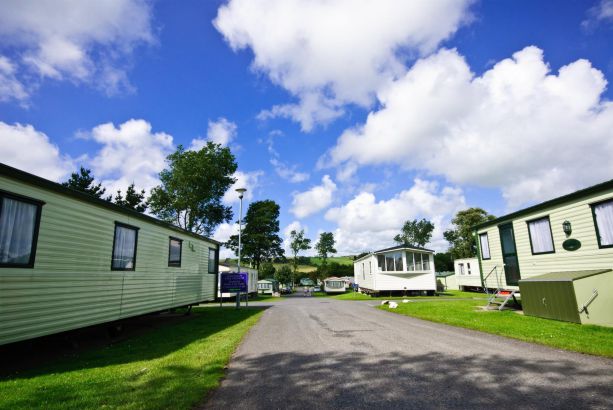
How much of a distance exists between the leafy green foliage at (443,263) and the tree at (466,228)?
11.6 metres

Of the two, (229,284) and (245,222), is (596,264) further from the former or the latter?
(245,222)

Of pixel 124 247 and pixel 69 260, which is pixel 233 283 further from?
pixel 69 260

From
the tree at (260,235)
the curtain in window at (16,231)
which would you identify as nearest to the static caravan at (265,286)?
the tree at (260,235)

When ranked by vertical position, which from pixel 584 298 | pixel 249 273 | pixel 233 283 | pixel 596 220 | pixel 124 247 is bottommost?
pixel 584 298

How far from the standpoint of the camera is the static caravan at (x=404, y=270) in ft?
92.8

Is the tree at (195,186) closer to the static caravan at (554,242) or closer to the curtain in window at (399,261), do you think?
the curtain in window at (399,261)

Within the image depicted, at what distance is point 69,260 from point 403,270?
24.9 m

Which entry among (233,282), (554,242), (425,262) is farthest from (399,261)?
(554,242)

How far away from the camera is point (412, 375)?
5426 mm

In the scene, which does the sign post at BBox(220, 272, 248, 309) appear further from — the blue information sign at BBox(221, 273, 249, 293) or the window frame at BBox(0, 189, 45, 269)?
the window frame at BBox(0, 189, 45, 269)

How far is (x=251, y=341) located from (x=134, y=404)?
466 cm

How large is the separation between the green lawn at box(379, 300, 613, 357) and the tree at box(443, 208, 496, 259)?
1772 inches

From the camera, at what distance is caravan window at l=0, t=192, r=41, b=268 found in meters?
6.32

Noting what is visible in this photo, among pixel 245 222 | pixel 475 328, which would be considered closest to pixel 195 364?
pixel 475 328
